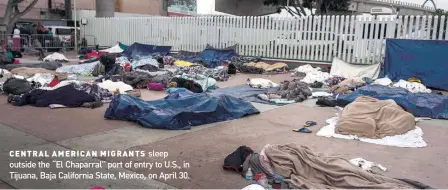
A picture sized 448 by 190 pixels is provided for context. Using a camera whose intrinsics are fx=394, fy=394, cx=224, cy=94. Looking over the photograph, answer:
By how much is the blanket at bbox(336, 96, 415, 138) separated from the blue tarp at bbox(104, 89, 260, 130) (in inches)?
90.0

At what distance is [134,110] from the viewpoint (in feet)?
26.3

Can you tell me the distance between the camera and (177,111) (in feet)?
25.5

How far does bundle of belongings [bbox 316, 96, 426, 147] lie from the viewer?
22.6 ft

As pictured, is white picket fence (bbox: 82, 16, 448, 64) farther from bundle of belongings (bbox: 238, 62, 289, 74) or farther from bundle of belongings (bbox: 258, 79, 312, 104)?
bundle of belongings (bbox: 258, 79, 312, 104)

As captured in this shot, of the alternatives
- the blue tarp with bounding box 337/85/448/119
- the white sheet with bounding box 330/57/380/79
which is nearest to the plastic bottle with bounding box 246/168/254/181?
the blue tarp with bounding box 337/85/448/119

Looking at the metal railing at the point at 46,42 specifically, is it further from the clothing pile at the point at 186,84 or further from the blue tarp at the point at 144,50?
the clothing pile at the point at 186,84

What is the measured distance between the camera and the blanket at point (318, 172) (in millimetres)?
4688

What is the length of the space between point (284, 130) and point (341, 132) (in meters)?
1.06

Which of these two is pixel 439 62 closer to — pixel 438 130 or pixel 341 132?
pixel 438 130

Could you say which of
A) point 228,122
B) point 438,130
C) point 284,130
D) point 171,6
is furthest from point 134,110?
point 171,6

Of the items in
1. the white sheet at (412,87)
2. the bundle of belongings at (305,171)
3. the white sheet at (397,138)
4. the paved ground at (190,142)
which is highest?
the white sheet at (412,87)

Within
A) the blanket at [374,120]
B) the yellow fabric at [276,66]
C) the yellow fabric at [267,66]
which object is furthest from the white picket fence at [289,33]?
the blanket at [374,120]

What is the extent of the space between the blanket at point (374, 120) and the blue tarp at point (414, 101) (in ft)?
3.44

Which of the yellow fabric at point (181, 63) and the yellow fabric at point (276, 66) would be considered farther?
the yellow fabric at point (181, 63)
